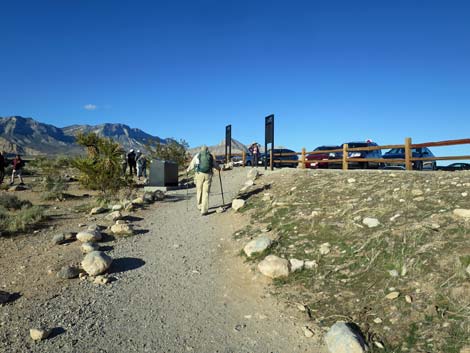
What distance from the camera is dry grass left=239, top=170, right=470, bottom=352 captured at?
3.92 metres

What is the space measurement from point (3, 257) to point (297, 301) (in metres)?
5.68

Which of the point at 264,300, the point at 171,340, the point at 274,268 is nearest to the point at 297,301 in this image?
the point at 264,300

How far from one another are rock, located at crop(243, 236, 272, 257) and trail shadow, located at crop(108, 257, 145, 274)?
2051 millimetres

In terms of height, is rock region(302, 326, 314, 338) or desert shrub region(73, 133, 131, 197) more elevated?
desert shrub region(73, 133, 131, 197)

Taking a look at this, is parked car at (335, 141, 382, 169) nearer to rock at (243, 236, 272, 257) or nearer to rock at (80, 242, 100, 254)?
rock at (243, 236, 272, 257)

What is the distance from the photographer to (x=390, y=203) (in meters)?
7.16

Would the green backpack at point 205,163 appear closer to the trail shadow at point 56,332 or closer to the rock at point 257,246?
the rock at point 257,246

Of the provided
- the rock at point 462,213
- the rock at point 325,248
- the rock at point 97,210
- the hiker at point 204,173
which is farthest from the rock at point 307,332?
the rock at point 97,210

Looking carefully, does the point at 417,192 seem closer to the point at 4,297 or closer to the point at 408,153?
the point at 408,153

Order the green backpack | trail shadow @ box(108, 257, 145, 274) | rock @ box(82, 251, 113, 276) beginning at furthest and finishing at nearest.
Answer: the green backpack → trail shadow @ box(108, 257, 145, 274) → rock @ box(82, 251, 113, 276)

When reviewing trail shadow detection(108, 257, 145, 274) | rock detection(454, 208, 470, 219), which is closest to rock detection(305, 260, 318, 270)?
rock detection(454, 208, 470, 219)

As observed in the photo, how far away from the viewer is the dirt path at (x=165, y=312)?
3.96 metres

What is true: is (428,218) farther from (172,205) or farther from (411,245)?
(172,205)

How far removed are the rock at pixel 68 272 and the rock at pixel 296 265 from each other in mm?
3671
